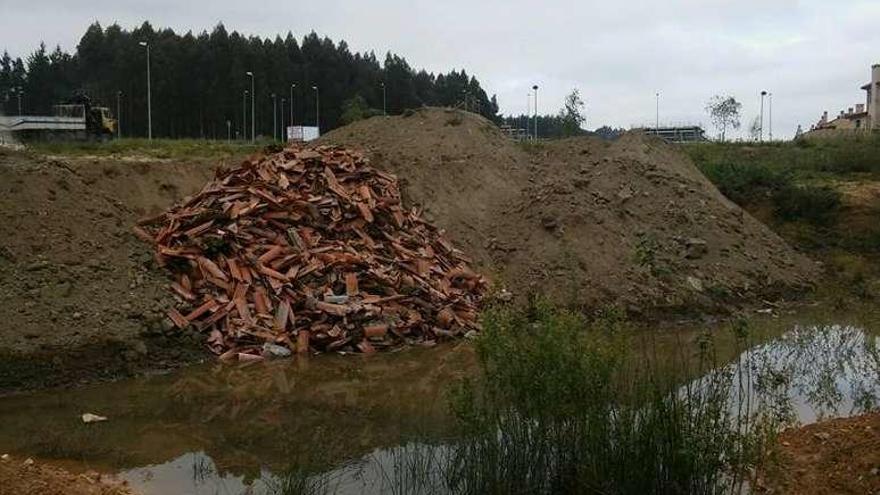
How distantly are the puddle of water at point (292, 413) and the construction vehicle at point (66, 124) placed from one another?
78.4 ft

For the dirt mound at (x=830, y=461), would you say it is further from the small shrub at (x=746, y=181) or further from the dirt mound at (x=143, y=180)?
the small shrub at (x=746, y=181)

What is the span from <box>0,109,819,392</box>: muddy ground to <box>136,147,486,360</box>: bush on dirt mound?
545 mm

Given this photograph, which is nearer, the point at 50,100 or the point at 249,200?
the point at 249,200

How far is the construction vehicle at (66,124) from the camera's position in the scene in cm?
3011

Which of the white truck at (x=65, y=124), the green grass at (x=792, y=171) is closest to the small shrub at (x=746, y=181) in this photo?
the green grass at (x=792, y=171)

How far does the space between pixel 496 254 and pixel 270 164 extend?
4.63 m

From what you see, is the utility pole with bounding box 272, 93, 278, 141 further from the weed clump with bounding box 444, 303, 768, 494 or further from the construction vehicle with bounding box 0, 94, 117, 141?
the weed clump with bounding box 444, 303, 768, 494

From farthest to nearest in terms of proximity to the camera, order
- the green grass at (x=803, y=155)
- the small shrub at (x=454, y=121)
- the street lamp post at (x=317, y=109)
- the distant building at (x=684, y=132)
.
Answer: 1. the street lamp post at (x=317, y=109)
2. the distant building at (x=684, y=132)
3. the green grass at (x=803, y=155)
4. the small shrub at (x=454, y=121)

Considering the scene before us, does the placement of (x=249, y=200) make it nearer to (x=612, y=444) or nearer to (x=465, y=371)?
(x=465, y=371)

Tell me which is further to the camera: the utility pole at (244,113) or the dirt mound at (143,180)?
the utility pole at (244,113)

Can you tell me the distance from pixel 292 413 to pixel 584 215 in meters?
9.17

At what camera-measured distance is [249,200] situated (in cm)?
1335

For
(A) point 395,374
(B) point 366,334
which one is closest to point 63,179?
(B) point 366,334

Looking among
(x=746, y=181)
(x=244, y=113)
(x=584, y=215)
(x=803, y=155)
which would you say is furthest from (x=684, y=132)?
(x=244, y=113)
